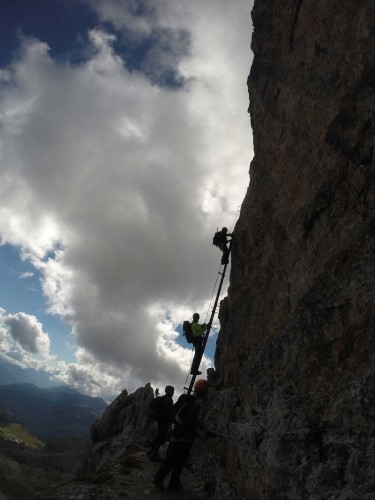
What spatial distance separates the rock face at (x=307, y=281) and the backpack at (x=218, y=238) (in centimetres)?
354

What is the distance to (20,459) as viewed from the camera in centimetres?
12200

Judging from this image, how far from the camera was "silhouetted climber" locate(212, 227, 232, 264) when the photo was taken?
1094 inches

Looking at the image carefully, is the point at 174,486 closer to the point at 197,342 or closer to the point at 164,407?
the point at 164,407

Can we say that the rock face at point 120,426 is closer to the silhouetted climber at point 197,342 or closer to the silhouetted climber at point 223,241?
the silhouetted climber at point 197,342

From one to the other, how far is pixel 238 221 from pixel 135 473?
1722cm

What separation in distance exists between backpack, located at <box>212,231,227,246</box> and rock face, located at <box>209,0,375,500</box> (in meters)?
3.54

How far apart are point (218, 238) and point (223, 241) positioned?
491 millimetres

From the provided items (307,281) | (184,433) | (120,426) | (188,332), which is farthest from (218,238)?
(120,426)

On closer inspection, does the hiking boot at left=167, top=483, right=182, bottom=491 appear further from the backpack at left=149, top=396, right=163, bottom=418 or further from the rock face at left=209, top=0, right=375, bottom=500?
the backpack at left=149, top=396, right=163, bottom=418

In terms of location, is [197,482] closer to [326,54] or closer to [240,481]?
[240,481]

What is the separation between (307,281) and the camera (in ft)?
49.3

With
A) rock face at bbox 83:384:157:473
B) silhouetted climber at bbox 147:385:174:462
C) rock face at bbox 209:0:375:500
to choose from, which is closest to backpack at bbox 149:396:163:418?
silhouetted climber at bbox 147:385:174:462

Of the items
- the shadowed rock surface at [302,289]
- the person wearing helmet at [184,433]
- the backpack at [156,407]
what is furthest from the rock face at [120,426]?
the person wearing helmet at [184,433]

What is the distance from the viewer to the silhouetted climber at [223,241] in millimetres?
27781
